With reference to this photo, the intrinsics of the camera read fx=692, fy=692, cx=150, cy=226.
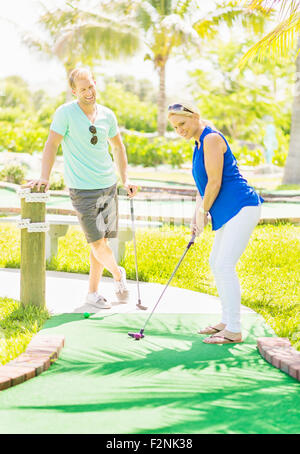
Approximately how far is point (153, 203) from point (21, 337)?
32.2ft

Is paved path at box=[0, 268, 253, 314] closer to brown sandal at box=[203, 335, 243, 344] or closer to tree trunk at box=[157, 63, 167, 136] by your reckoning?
brown sandal at box=[203, 335, 243, 344]

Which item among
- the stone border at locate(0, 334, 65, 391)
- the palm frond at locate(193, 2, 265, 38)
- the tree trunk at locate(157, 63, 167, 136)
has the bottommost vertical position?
the stone border at locate(0, 334, 65, 391)

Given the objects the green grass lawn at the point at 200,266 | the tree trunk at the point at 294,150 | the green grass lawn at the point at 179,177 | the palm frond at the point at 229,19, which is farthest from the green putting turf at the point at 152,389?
the palm frond at the point at 229,19

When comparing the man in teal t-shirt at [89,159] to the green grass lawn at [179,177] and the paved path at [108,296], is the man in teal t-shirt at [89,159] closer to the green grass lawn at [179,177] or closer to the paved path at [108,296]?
the paved path at [108,296]

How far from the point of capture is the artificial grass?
159 inches

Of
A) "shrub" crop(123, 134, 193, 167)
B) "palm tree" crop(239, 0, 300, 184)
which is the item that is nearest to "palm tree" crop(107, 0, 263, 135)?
"shrub" crop(123, 134, 193, 167)

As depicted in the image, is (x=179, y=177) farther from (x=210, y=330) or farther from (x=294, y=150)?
(x=210, y=330)

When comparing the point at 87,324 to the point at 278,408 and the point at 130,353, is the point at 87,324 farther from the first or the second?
the point at 278,408

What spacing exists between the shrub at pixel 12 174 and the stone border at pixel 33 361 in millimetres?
12472

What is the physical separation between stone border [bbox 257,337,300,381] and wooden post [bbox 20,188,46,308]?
1.69 metres

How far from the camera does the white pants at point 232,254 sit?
163 inches

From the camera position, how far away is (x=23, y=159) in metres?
21.2

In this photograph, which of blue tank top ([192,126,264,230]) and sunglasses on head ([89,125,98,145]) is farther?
sunglasses on head ([89,125,98,145])

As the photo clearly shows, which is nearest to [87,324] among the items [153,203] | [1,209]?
[1,209]
